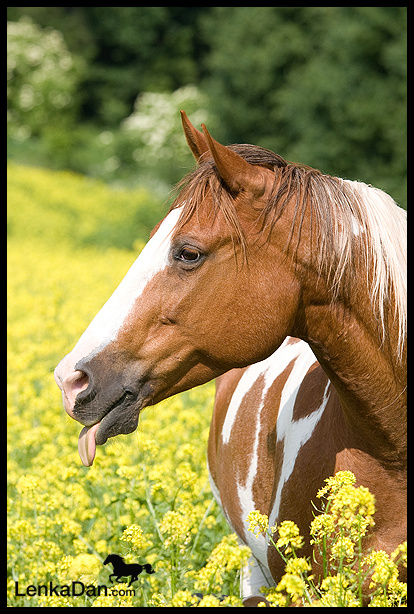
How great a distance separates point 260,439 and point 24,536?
4.04 ft

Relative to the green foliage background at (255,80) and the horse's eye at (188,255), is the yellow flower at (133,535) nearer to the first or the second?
the horse's eye at (188,255)

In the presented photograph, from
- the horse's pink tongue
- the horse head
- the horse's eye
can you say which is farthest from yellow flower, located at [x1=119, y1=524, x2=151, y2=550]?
the horse's eye

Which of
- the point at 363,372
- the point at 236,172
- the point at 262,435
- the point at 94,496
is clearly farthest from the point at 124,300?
the point at 94,496

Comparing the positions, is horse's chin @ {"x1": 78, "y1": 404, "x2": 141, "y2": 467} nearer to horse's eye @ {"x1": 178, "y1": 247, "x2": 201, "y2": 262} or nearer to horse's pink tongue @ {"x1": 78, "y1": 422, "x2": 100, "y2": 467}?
horse's pink tongue @ {"x1": 78, "y1": 422, "x2": 100, "y2": 467}

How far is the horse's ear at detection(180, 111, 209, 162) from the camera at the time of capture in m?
2.10

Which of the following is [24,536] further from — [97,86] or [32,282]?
[97,86]

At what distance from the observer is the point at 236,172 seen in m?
1.84

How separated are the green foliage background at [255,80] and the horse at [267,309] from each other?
7.03 m

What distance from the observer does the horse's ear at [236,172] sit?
5.94 feet

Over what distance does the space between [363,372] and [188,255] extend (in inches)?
25.2

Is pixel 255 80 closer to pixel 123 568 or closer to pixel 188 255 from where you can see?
pixel 123 568

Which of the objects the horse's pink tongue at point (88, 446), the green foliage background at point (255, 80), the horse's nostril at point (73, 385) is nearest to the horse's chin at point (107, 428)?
the horse's pink tongue at point (88, 446)

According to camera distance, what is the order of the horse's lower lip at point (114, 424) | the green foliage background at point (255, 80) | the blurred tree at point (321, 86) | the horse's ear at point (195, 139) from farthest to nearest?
the green foliage background at point (255, 80) → the blurred tree at point (321, 86) → the horse's ear at point (195, 139) → the horse's lower lip at point (114, 424)

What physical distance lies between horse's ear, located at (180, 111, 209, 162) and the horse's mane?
0.16 meters
